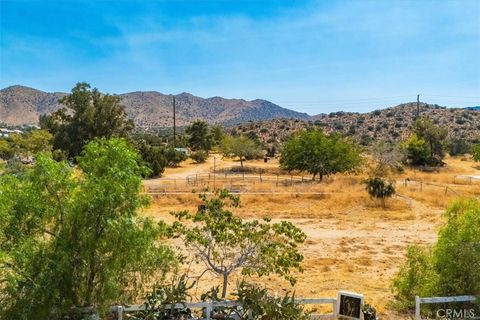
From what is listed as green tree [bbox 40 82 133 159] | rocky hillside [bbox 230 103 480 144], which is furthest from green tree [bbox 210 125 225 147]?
green tree [bbox 40 82 133 159]

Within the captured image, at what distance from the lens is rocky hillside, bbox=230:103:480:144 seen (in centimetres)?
9044

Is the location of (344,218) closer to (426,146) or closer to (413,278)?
(413,278)

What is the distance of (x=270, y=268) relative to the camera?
11750 millimetres

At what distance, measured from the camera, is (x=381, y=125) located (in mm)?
98750

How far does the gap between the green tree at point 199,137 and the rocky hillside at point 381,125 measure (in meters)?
16.4

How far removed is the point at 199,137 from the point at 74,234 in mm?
67481

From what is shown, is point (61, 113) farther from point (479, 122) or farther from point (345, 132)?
point (479, 122)

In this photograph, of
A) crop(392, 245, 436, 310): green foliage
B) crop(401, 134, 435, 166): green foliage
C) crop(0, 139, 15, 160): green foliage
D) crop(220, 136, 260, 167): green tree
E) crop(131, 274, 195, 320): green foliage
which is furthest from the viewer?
crop(220, 136, 260, 167): green tree

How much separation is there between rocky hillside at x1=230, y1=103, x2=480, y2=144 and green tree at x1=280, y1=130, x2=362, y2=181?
38974 millimetres

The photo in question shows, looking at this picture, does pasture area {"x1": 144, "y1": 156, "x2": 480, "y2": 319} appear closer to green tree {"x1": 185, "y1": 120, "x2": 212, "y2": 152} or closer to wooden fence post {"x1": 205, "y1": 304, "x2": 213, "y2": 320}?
wooden fence post {"x1": 205, "y1": 304, "x2": 213, "y2": 320}

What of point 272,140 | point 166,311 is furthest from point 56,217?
point 272,140

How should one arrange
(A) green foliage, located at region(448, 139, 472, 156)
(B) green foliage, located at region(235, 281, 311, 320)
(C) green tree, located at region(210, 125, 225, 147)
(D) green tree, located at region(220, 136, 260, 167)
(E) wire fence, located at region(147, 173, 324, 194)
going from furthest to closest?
(C) green tree, located at region(210, 125, 225, 147), (A) green foliage, located at region(448, 139, 472, 156), (D) green tree, located at region(220, 136, 260, 167), (E) wire fence, located at region(147, 173, 324, 194), (B) green foliage, located at region(235, 281, 311, 320)

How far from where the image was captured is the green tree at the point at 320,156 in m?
43.5

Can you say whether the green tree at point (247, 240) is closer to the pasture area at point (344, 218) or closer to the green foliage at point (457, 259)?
the pasture area at point (344, 218)
